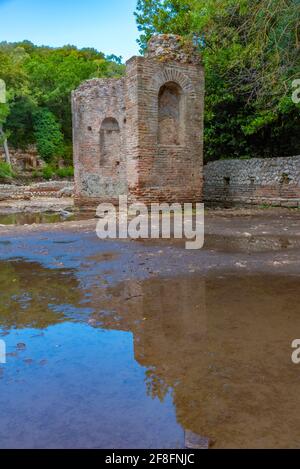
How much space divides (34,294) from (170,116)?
973cm

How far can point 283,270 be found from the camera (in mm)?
5156

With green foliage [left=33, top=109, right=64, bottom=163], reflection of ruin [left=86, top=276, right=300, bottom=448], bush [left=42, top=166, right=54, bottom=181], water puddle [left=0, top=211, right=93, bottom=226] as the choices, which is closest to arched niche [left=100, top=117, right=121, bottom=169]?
water puddle [left=0, top=211, right=93, bottom=226]

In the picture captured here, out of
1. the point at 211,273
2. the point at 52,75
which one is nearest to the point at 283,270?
the point at 211,273

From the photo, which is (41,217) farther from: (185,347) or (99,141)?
(185,347)

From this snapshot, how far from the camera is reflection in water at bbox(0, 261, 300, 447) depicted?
6.66 feet

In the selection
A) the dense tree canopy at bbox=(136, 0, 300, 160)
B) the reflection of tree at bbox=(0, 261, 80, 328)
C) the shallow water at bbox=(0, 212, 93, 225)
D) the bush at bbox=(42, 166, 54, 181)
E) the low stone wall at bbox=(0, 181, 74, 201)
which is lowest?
the reflection of tree at bbox=(0, 261, 80, 328)

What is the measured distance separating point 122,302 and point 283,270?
7.41ft

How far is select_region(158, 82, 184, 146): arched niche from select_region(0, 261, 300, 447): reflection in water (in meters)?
8.67

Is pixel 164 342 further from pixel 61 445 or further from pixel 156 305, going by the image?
pixel 61 445
